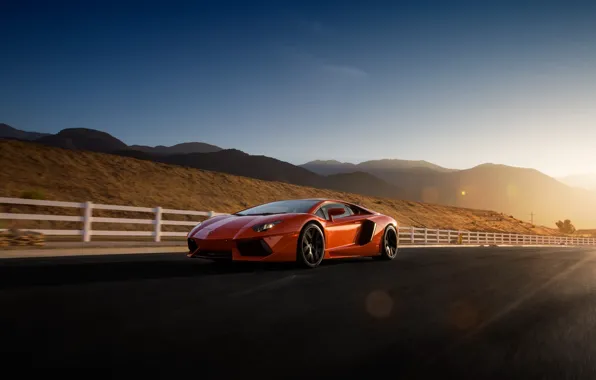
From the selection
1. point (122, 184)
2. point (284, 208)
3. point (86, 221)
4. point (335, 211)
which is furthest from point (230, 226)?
point (122, 184)

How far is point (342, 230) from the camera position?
9.96 meters

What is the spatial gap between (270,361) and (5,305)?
2799 mm

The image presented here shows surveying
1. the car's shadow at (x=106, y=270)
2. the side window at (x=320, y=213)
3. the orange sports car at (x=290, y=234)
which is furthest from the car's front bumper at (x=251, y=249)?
the side window at (x=320, y=213)

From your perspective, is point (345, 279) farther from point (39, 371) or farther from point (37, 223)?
point (37, 223)

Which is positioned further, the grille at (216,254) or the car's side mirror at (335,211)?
the car's side mirror at (335,211)

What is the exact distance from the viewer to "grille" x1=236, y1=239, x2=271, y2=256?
27.0ft

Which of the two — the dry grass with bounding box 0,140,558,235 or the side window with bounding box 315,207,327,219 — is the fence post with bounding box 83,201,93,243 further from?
the dry grass with bounding box 0,140,558,235

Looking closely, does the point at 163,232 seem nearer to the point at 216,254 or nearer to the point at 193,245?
the point at 193,245

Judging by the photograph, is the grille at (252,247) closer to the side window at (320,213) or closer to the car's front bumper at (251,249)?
the car's front bumper at (251,249)

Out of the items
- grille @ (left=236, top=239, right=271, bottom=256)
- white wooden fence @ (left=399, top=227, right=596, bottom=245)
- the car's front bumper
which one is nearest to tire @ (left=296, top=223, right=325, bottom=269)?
the car's front bumper

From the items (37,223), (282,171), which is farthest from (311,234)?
(282,171)

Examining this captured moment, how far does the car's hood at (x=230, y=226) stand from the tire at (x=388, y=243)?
3304mm

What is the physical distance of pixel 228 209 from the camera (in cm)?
4966

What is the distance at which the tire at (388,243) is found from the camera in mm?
11461
